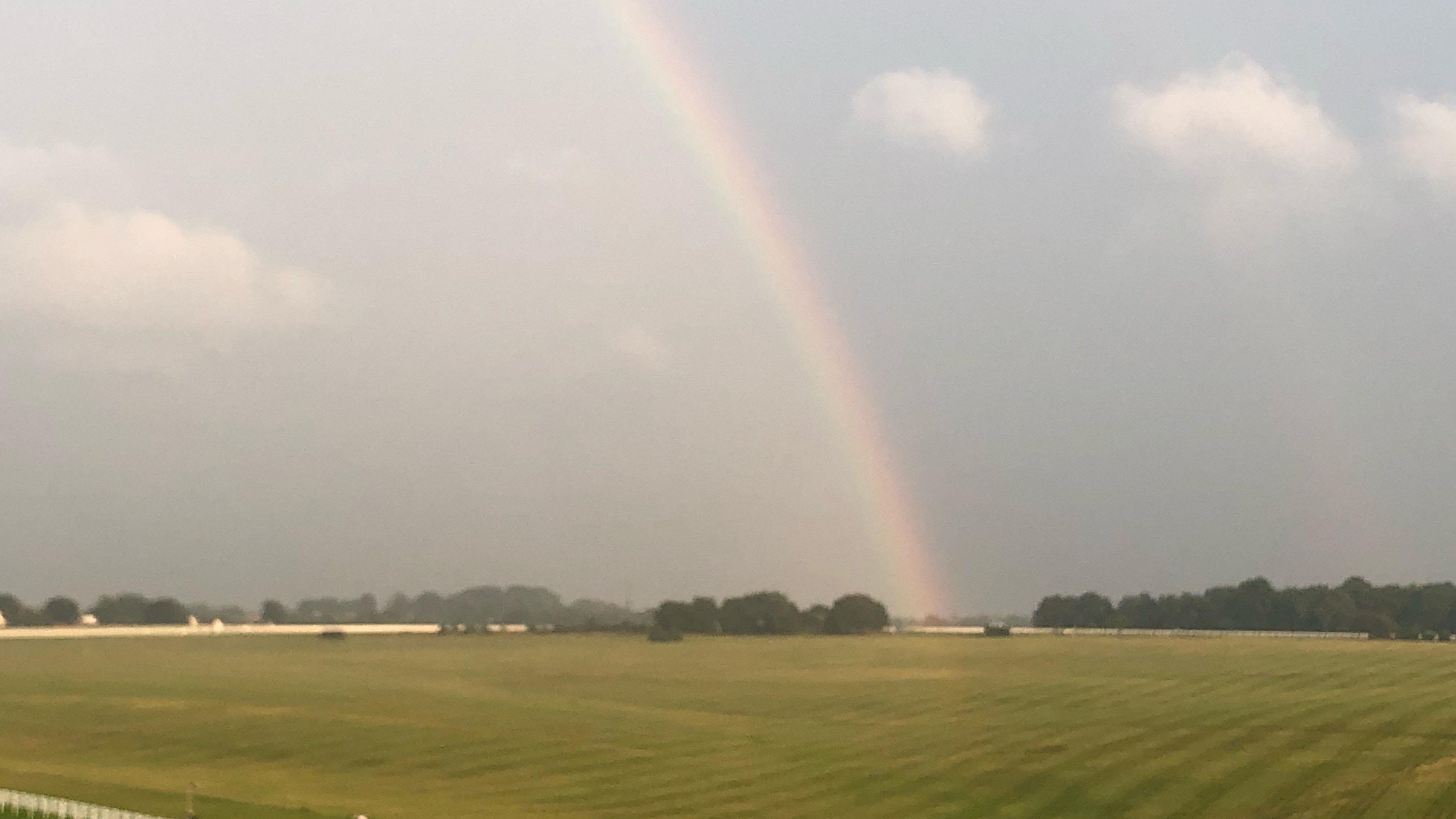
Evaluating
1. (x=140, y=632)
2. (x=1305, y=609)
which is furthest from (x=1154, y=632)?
(x=140, y=632)

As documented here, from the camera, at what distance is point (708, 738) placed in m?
66.0

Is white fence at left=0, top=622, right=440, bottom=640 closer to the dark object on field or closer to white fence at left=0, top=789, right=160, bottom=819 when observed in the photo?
the dark object on field

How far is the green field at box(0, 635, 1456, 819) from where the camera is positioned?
48.7 m

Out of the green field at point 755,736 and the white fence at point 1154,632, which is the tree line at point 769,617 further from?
the green field at point 755,736

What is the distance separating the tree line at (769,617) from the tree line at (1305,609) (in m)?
37.4

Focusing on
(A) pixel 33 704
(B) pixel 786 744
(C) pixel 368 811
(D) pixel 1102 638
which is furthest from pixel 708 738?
(D) pixel 1102 638

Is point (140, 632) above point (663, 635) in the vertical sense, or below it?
above

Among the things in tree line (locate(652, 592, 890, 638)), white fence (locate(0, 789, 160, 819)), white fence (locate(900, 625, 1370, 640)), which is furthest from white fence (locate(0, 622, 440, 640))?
white fence (locate(0, 789, 160, 819))

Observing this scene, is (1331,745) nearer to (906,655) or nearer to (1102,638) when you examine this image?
(906,655)

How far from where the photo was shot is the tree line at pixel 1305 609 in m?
168

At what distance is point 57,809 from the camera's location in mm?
38562

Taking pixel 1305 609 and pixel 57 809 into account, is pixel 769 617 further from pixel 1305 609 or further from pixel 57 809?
pixel 57 809

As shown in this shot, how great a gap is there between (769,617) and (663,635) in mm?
21146

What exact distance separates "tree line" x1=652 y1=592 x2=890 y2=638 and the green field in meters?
62.2
